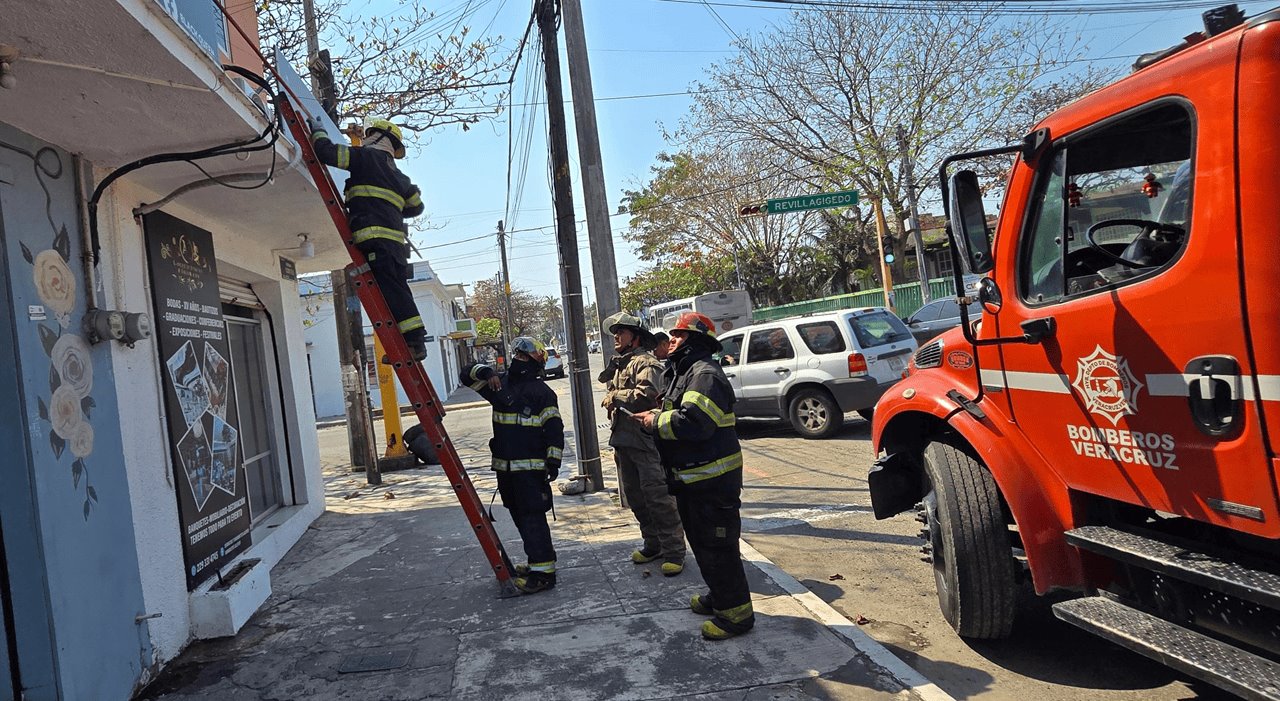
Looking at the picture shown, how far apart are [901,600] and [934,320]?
1022 centimetres

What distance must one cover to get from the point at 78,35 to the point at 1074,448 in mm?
4145

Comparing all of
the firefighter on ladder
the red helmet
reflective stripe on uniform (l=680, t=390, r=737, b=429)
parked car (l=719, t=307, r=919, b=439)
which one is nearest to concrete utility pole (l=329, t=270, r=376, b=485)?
parked car (l=719, t=307, r=919, b=439)

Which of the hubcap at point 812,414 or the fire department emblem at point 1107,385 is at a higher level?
the fire department emblem at point 1107,385

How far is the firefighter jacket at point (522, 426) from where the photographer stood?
500cm

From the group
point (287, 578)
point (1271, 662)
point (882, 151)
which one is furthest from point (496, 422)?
point (882, 151)

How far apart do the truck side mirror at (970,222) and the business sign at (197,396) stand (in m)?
4.49

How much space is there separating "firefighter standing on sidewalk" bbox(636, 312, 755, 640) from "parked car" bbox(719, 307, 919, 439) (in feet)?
18.6

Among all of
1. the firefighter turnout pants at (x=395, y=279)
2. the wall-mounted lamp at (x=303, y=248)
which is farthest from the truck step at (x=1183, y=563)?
the wall-mounted lamp at (x=303, y=248)

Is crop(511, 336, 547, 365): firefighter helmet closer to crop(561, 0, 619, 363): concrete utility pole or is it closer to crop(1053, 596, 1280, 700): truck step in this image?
crop(561, 0, 619, 363): concrete utility pole

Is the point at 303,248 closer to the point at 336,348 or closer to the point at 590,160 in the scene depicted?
the point at 590,160

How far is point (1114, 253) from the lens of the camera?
2.92 meters

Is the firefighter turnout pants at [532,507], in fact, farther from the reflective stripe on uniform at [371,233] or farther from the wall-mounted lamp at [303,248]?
→ the wall-mounted lamp at [303,248]

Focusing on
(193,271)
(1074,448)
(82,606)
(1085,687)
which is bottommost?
(1085,687)

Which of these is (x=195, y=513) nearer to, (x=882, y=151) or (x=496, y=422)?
(x=496, y=422)
